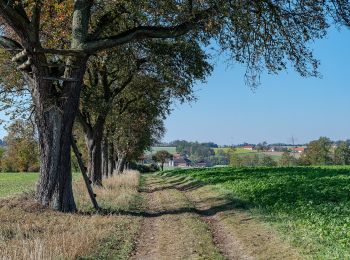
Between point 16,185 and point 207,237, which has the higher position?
point 207,237

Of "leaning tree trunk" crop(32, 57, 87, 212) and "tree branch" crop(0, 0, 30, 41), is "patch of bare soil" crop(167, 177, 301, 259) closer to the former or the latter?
"leaning tree trunk" crop(32, 57, 87, 212)

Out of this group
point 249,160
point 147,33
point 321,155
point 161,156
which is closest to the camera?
point 147,33

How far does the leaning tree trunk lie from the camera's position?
16.0 metres

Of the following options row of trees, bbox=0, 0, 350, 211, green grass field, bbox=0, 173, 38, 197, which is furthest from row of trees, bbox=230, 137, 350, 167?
row of trees, bbox=0, 0, 350, 211

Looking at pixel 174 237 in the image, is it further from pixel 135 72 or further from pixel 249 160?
pixel 249 160

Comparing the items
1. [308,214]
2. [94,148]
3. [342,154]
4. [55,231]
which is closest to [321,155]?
[342,154]

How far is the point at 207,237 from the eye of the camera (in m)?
12.2

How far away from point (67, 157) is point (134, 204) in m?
5.02

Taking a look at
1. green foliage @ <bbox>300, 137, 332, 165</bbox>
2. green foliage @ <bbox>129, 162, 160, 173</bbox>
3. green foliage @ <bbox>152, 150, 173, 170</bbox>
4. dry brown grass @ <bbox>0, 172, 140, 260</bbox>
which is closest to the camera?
dry brown grass @ <bbox>0, 172, 140, 260</bbox>

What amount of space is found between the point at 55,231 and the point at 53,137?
195 inches

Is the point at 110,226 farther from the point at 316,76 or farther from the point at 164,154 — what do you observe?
the point at 164,154

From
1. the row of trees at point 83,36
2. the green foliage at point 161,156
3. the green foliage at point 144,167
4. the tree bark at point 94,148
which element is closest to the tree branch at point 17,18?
the row of trees at point 83,36

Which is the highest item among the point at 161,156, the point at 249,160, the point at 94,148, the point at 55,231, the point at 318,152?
the point at 318,152

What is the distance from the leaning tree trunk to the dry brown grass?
0.69 meters
